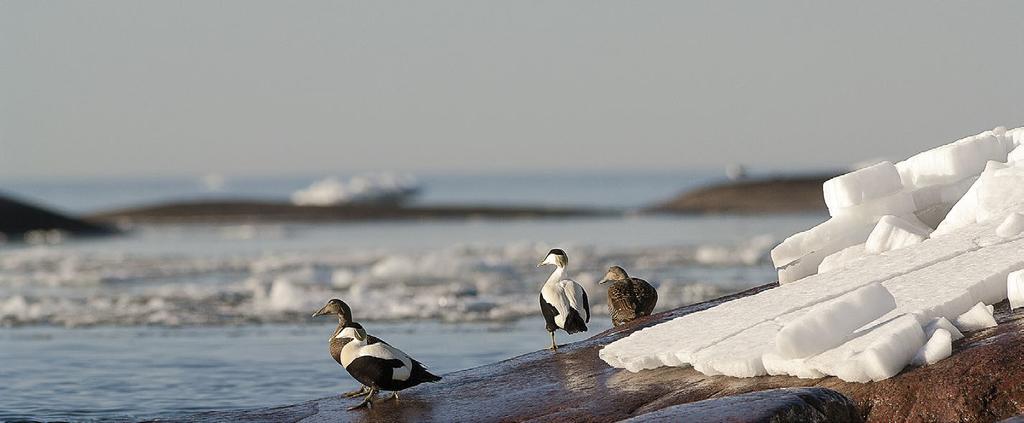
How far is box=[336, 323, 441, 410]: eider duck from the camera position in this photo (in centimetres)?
896

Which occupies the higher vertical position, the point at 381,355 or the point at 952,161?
the point at 952,161

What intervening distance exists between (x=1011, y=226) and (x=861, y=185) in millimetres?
1203

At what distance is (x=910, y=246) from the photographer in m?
9.91

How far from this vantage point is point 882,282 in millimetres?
9227

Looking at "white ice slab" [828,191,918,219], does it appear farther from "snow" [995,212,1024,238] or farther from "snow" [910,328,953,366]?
"snow" [910,328,953,366]

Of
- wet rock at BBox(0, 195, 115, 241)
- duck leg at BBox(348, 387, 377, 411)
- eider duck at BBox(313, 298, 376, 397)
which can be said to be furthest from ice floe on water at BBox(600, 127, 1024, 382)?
wet rock at BBox(0, 195, 115, 241)

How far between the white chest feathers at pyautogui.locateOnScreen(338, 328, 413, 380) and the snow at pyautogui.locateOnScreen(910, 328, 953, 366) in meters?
3.00

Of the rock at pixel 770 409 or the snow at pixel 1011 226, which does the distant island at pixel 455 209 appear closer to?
the snow at pixel 1011 226

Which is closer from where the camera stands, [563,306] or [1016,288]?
[1016,288]

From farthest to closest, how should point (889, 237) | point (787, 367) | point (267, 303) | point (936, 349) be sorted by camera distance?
point (267, 303) < point (889, 237) < point (787, 367) < point (936, 349)

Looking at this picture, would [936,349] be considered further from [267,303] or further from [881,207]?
[267,303]

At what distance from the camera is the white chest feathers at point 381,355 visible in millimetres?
8969

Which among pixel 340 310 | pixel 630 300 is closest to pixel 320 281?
pixel 630 300

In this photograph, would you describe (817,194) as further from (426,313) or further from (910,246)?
(910,246)
